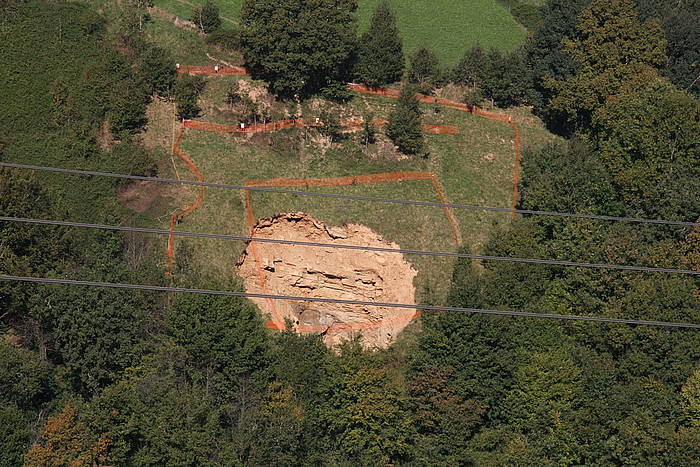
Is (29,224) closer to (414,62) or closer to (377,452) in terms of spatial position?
(377,452)

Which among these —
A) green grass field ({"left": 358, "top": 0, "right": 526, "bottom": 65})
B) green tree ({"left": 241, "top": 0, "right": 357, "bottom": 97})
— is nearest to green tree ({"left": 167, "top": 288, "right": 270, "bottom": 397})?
green tree ({"left": 241, "top": 0, "right": 357, "bottom": 97})

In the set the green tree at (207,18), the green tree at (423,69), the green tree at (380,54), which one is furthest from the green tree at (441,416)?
the green tree at (207,18)

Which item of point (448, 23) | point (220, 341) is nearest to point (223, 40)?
point (448, 23)

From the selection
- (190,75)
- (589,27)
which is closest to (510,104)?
(589,27)

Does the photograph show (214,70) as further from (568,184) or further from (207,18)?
(568,184)

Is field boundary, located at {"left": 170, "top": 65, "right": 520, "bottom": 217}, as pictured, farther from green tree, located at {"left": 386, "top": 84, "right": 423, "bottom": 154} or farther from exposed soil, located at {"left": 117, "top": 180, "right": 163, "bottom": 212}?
exposed soil, located at {"left": 117, "top": 180, "right": 163, "bottom": 212}

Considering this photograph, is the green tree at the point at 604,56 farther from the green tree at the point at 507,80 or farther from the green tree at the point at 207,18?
the green tree at the point at 207,18

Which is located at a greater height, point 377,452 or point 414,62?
point 414,62
